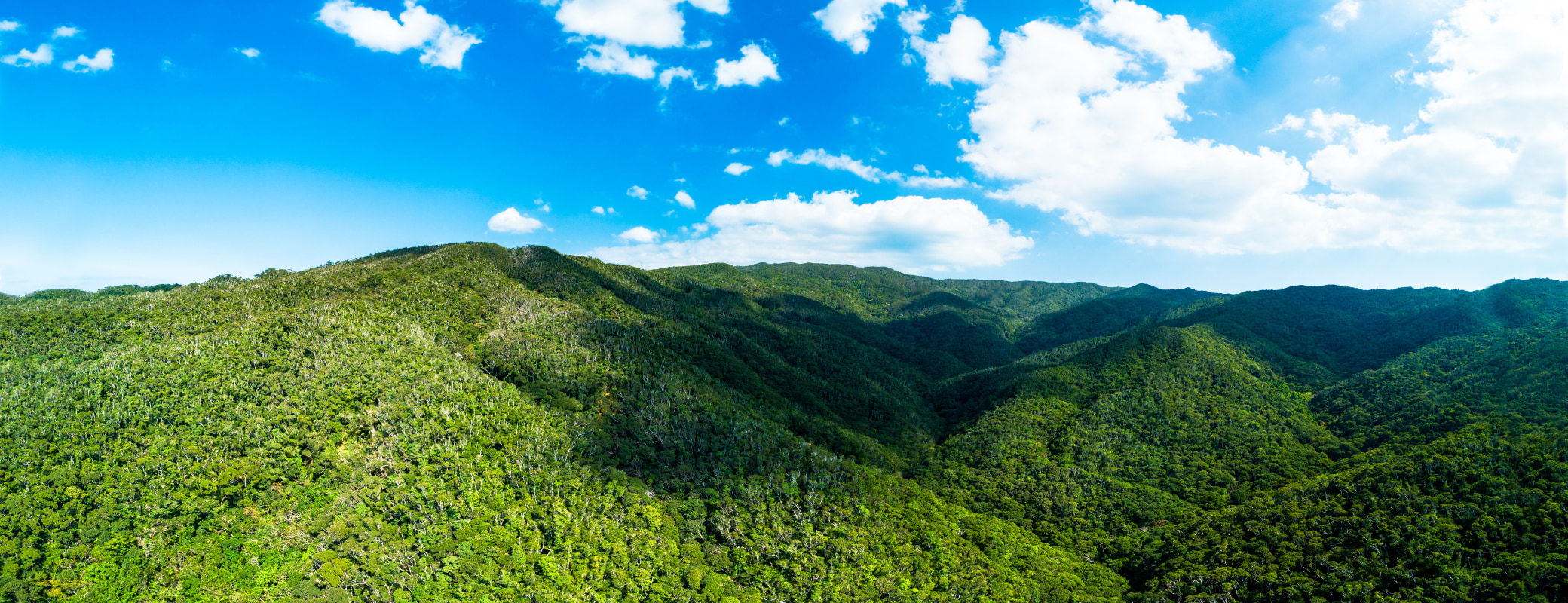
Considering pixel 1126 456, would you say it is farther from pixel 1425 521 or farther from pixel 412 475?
pixel 412 475

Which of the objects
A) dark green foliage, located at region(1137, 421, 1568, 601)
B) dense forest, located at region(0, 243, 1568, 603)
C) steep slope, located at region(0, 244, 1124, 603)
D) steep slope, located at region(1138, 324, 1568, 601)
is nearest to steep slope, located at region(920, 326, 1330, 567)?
dense forest, located at region(0, 243, 1568, 603)

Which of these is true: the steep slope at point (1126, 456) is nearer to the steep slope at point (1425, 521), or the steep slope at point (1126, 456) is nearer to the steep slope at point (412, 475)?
the steep slope at point (1425, 521)

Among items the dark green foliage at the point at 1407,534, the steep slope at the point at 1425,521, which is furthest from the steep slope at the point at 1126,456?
the dark green foliage at the point at 1407,534

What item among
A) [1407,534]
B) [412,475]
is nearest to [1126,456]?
→ [1407,534]

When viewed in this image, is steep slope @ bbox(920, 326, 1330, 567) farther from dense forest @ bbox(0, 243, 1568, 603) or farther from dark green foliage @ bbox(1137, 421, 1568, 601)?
dark green foliage @ bbox(1137, 421, 1568, 601)

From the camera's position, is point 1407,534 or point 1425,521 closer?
point 1407,534

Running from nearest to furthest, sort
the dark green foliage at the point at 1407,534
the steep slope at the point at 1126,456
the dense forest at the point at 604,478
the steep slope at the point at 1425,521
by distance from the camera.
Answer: the dense forest at the point at 604,478 < the dark green foliage at the point at 1407,534 < the steep slope at the point at 1425,521 < the steep slope at the point at 1126,456
